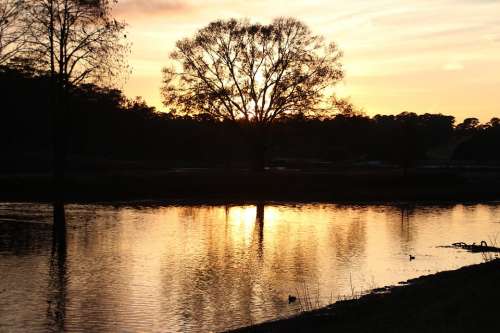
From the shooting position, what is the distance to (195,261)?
2789cm

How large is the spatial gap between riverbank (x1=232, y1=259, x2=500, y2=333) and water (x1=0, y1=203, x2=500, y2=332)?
2.12 meters

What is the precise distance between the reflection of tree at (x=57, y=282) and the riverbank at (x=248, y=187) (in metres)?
21.5

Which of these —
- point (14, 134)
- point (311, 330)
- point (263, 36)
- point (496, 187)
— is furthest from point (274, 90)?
point (311, 330)

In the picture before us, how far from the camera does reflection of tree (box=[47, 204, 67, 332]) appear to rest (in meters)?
17.9

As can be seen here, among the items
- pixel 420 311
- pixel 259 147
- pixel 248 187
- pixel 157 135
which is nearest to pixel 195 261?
pixel 420 311

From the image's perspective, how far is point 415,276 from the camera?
25.2 metres

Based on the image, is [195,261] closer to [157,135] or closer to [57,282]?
[57,282]

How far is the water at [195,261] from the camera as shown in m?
19.0

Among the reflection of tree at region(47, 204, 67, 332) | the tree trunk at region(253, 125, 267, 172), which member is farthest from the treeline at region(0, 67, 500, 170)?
the reflection of tree at region(47, 204, 67, 332)

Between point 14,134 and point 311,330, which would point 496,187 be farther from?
point 311,330

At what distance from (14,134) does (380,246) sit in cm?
7053

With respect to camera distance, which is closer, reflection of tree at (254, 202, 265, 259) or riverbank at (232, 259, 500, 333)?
riverbank at (232, 259, 500, 333)

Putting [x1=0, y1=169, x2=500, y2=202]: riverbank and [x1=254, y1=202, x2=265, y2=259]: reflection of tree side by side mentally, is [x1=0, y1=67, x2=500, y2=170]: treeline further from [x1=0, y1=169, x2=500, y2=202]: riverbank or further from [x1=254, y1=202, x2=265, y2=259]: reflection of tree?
[x1=254, y1=202, x2=265, y2=259]: reflection of tree

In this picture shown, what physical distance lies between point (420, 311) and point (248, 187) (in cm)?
5373
